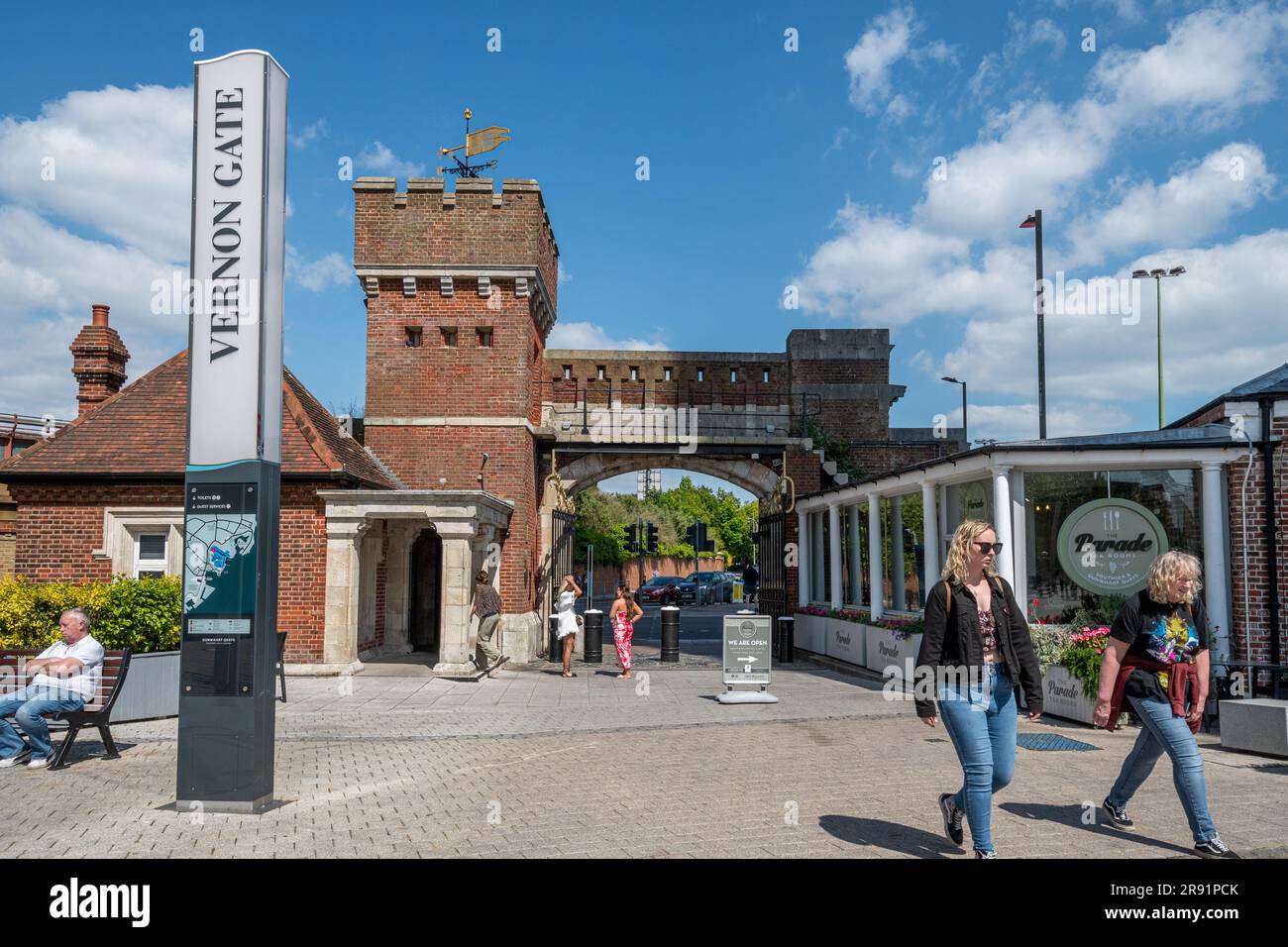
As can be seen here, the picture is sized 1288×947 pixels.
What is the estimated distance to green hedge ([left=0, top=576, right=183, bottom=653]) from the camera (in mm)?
10938

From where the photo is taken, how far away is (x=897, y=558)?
16234 millimetres

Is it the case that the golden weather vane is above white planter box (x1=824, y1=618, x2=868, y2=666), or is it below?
above

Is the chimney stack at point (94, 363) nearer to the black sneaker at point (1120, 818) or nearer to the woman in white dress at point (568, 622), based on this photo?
the woman in white dress at point (568, 622)

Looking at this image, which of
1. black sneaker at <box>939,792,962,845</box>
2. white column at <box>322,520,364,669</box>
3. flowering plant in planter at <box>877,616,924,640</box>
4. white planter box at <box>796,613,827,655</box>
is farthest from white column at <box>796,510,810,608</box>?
black sneaker at <box>939,792,962,845</box>

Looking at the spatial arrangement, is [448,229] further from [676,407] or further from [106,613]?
[106,613]

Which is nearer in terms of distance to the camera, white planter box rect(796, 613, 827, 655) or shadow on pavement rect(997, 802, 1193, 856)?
shadow on pavement rect(997, 802, 1193, 856)

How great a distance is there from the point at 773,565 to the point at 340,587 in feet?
30.0

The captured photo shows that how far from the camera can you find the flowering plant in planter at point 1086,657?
410 inches

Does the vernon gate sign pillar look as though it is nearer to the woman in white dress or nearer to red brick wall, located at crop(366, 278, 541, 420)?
the woman in white dress

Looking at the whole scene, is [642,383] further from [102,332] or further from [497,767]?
[497,767]

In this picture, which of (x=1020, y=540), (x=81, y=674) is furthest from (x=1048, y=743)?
(x=81, y=674)

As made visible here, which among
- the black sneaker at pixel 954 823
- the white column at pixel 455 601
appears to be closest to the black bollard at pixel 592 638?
the white column at pixel 455 601

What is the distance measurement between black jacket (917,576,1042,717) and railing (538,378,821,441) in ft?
50.3
